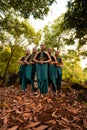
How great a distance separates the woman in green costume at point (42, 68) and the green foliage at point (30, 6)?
3222mm

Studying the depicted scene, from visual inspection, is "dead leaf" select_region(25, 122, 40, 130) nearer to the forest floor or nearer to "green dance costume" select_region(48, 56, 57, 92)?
the forest floor

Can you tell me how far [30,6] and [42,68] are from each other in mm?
3823

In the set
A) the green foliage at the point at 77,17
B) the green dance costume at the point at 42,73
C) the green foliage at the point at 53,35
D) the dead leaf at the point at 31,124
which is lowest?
the dead leaf at the point at 31,124

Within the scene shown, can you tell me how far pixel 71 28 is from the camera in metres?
13.3

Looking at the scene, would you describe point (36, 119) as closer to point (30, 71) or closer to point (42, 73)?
point (42, 73)

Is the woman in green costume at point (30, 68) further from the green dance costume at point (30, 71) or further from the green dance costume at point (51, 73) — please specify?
the green dance costume at point (51, 73)

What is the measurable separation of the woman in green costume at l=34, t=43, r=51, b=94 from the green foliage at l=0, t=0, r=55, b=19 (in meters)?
3.22

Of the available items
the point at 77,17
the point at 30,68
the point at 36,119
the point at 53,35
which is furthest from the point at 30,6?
the point at 53,35

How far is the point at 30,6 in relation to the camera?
39.0 ft

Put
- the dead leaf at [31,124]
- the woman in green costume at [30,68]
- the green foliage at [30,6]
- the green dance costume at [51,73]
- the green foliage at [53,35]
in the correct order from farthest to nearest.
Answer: the green foliage at [53,35], the green foliage at [30,6], the woman in green costume at [30,68], the green dance costume at [51,73], the dead leaf at [31,124]

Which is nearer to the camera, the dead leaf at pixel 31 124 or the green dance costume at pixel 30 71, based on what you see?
the dead leaf at pixel 31 124

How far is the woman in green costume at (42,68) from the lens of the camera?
9555mm

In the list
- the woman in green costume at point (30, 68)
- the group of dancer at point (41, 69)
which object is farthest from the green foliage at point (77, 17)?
the woman in green costume at point (30, 68)

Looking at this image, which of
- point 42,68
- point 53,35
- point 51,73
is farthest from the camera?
point 53,35
